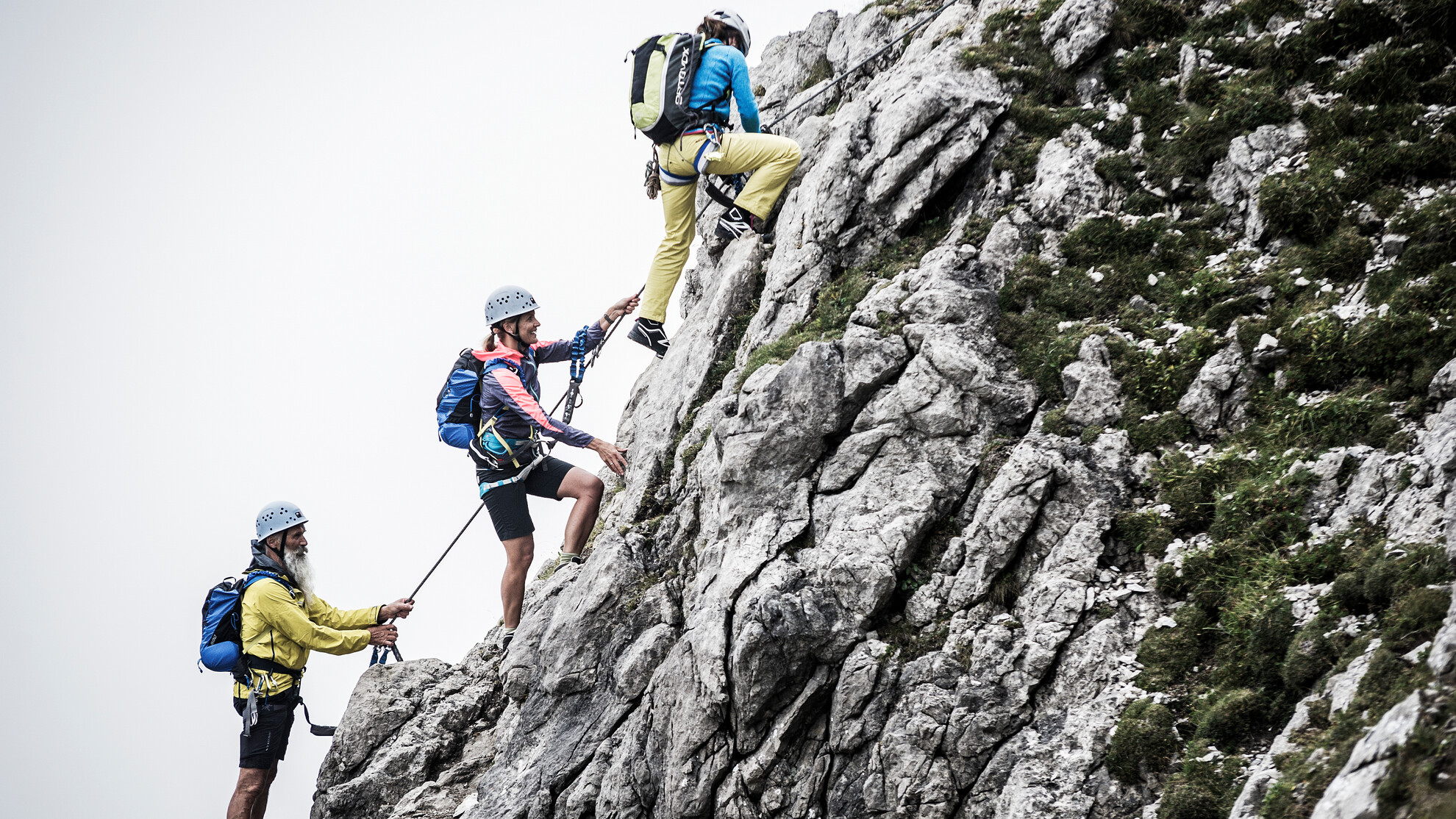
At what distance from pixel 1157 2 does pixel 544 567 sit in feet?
52.2

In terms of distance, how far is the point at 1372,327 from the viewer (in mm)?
9023

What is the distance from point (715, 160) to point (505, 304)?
456cm

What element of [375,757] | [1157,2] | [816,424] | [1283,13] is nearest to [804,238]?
[816,424]

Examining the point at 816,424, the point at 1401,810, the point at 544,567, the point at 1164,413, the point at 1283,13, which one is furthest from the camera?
the point at 544,567

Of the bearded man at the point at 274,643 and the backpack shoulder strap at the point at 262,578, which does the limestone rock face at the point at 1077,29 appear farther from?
the backpack shoulder strap at the point at 262,578

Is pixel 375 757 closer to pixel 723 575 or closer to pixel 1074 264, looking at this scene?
pixel 723 575

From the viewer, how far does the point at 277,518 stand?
14.2m

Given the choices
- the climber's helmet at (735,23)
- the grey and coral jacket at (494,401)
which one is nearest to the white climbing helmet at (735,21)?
the climber's helmet at (735,23)

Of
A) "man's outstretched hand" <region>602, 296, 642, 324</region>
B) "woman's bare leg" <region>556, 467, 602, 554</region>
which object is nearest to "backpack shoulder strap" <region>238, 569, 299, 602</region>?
"woman's bare leg" <region>556, 467, 602, 554</region>

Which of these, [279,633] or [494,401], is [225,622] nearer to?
[279,633]

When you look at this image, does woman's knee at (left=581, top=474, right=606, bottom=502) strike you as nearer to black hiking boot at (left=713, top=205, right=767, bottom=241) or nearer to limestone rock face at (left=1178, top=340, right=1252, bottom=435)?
black hiking boot at (left=713, top=205, right=767, bottom=241)

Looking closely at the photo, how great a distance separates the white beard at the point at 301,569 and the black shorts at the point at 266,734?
5.15ft

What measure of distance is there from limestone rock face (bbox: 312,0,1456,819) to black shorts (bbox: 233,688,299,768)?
151 cm

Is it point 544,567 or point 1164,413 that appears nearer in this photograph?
point 1164,413
